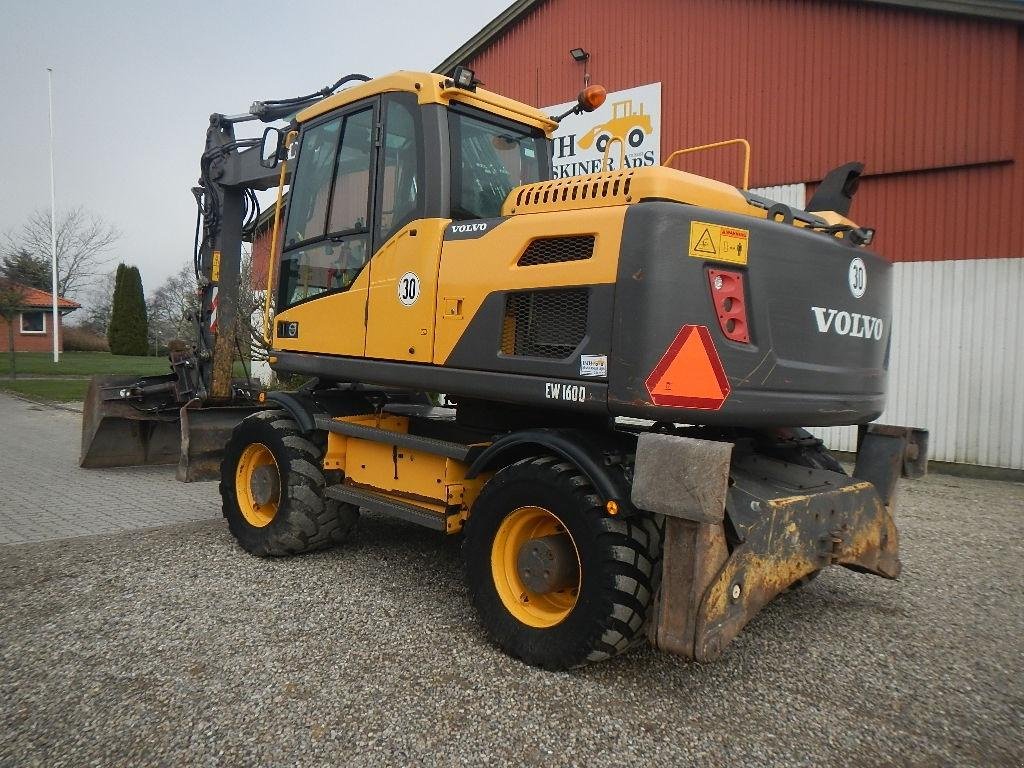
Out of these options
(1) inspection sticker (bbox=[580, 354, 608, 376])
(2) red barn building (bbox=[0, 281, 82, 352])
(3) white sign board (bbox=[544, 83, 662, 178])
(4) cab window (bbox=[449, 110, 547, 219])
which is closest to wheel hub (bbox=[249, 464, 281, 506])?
(4) cab window (bbox=[449, 110, 547, 219])

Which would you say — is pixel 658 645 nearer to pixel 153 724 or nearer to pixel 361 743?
pixel 361 743

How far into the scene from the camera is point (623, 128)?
12141 mm

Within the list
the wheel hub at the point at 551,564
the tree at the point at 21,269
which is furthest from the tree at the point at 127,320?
the wheel hub at the point at 551,564

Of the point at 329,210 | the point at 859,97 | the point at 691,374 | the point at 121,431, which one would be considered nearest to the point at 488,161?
the point at 329,210

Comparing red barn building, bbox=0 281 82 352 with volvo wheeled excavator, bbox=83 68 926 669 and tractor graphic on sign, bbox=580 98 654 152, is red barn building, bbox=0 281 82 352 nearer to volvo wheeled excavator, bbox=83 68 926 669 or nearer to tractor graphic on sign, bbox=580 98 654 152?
tractor graphic on sign, bbox=580 98 654 152

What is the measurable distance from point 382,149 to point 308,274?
1093 mm

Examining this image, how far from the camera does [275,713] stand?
308 cm

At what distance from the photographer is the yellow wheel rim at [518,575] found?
3.67 metres

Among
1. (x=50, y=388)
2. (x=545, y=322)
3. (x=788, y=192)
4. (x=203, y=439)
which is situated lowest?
(x=50, y=388)

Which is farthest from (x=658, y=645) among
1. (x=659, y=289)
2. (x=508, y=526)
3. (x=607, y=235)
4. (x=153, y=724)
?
(x=153, y=724)

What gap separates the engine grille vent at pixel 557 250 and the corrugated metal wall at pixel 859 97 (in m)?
7.62

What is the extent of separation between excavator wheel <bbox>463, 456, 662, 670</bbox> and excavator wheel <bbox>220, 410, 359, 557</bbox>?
163 cm

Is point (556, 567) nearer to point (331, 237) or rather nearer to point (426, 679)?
point (426, 679)

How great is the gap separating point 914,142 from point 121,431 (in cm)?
1002
